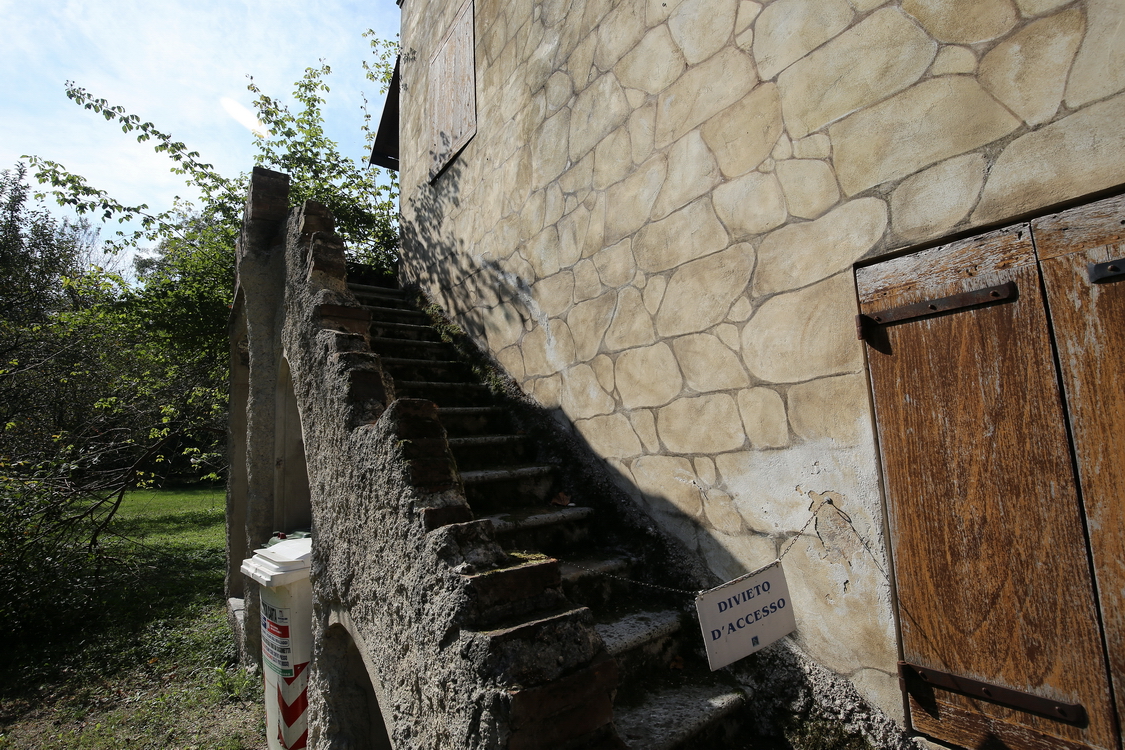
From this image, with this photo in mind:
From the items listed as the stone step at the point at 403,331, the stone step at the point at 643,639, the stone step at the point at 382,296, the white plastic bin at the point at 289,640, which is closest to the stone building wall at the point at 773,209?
the stone step at the point at 643,639

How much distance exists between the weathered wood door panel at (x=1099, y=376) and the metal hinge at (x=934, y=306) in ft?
0.37

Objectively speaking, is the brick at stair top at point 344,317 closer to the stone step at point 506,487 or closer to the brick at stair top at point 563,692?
the stone step at point 506,487

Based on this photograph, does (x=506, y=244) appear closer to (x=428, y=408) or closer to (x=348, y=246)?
(x=428, y=408)

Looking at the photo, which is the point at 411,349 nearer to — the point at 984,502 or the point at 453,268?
the point at 453,268

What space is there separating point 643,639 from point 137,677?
4.06 meters

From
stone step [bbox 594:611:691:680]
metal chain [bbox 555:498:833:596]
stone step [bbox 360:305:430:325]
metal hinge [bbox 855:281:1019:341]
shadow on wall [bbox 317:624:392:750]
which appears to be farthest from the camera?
stone step [bbox 360:305:430:325]

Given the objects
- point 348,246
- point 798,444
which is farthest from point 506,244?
point 348,246

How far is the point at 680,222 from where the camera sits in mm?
2777

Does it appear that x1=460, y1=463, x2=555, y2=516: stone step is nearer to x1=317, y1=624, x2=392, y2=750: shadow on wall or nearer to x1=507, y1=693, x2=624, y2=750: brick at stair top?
x1=317, y1=624, x2=392, y2=750: shadow on wall

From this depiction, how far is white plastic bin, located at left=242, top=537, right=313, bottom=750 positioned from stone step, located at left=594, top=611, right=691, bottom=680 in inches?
63.8

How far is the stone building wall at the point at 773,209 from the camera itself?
1666 millimetres

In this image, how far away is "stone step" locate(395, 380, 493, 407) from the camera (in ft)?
12.8

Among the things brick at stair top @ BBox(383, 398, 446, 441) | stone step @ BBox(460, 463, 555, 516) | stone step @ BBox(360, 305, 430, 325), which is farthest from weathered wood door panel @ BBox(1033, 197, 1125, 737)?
stone step @ BBox(360, 305, 430, 325)

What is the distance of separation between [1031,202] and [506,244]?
3.28 metres
